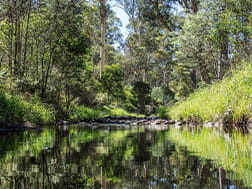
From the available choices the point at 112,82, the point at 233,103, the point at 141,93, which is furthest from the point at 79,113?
the point at 141,93

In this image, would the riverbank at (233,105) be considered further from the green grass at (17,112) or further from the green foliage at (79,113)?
the green foliage at (79,113)

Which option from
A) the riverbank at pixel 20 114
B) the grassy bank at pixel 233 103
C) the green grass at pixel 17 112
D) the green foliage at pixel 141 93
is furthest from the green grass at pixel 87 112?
the grassy bank at pixel 233 103

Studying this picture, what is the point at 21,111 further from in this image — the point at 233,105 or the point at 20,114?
the point at 233,105

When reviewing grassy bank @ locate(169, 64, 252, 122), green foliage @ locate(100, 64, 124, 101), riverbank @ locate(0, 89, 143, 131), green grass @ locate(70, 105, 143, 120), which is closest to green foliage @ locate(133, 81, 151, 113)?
green foliage @ locate(100, 64, 124, 101)

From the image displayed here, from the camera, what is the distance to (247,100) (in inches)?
298

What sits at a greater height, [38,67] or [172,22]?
[172,22]

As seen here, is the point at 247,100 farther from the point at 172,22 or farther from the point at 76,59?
the point at 172,22

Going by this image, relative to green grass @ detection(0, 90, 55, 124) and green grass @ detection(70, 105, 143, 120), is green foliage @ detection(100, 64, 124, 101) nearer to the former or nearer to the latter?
green grass @ detection(70, 105, 143, 120)

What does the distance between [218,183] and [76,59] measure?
44.4ft

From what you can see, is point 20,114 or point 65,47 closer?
point 20,114

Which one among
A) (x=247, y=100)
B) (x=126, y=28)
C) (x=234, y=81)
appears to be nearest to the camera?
(x=247, y=100)

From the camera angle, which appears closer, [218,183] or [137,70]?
[218,183]

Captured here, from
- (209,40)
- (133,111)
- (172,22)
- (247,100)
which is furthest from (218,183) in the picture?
(133,111)

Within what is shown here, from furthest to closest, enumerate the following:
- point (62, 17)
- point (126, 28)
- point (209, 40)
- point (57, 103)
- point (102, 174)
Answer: point (126, 28), point (209, 40), point (57, 103), point (62, 17), point (102, 174)
